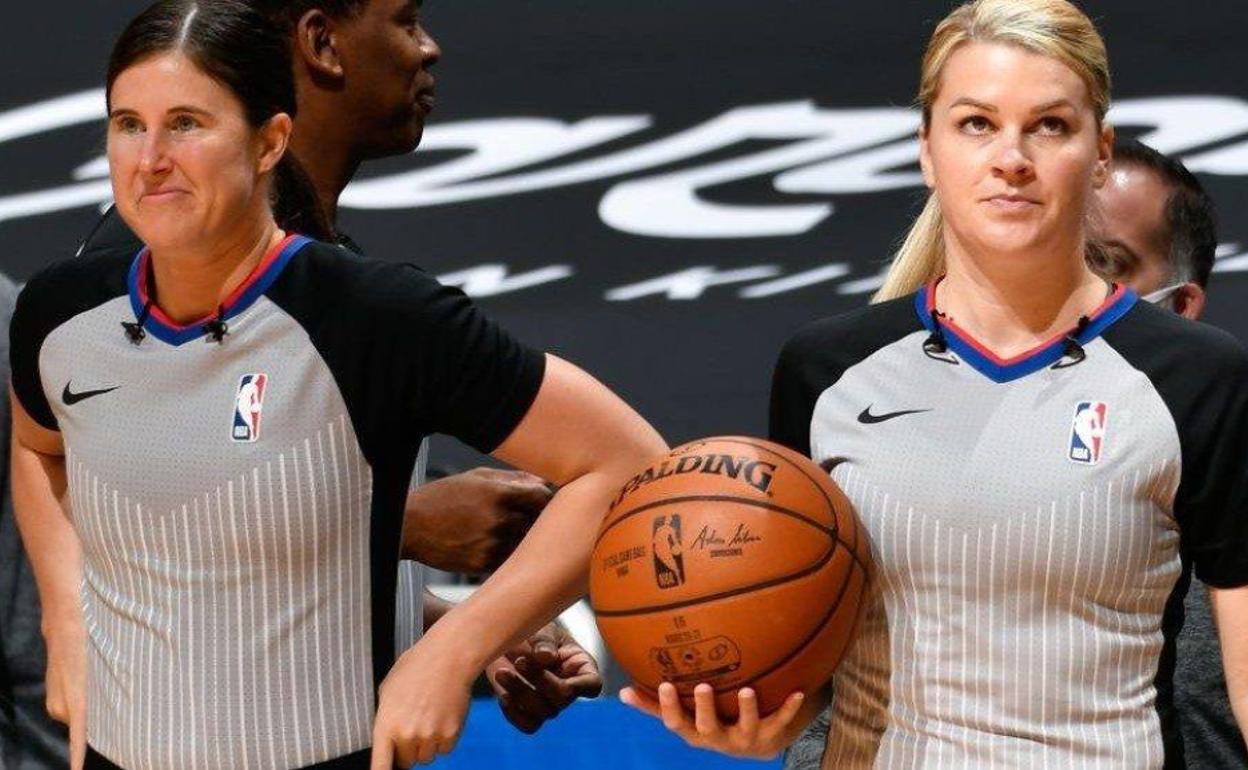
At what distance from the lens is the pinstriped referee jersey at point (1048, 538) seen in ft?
7.25

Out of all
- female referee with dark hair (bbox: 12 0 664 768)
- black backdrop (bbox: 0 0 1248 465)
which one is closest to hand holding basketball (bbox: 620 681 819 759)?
female referee with dark hair (bbox: 12 0 664 768)

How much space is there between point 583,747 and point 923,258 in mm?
1466

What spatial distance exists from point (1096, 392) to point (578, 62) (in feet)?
8.58

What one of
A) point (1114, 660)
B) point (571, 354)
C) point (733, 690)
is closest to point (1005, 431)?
point (1114, 660)

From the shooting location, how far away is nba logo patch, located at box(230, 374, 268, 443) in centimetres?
231

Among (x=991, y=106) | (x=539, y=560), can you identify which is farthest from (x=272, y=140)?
(x=991, y=106)

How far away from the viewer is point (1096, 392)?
7.45 ft

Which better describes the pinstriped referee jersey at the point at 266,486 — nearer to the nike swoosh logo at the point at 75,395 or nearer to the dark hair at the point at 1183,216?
the nike swoosh logo at the point at 75,395

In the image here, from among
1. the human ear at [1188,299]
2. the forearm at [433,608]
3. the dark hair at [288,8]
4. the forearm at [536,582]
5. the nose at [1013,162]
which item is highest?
the nose at [1013,162]

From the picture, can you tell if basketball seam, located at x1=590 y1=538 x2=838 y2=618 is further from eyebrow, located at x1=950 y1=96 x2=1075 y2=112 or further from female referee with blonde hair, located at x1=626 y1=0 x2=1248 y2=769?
eyebrow, located at x1=950 y1=96 x2=1075 y2=112

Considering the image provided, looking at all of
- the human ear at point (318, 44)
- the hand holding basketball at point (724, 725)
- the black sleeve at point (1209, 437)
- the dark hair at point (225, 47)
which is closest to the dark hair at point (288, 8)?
the human ear at point (318, 44)

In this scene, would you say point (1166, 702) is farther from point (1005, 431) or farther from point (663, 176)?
point (663, 176)

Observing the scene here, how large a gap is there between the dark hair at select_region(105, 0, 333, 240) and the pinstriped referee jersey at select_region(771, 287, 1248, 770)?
82 cm

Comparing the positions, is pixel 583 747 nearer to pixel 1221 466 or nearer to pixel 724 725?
pixel 724 725
